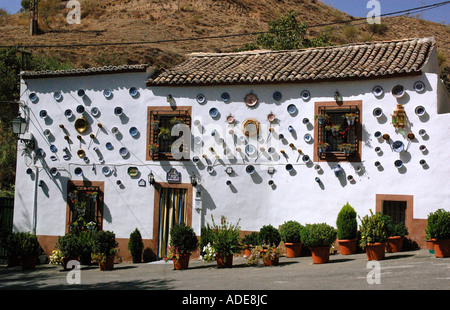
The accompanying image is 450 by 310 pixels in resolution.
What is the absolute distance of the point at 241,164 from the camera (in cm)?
1616

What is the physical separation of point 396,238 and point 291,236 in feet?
9.40

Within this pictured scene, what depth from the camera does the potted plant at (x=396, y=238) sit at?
14.2 meters

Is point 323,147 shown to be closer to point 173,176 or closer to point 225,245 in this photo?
point 225,245

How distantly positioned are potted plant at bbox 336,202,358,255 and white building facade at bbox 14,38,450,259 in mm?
758

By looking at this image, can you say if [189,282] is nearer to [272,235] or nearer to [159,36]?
[272,235]

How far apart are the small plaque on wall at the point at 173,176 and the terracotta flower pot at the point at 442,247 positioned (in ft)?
25.9

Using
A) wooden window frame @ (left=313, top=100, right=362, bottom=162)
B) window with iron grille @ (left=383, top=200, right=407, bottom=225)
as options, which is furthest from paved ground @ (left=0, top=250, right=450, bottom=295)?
wooden window frame @ (left=313, top=100, right=362, bottom=162)

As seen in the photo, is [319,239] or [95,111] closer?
[319,239]

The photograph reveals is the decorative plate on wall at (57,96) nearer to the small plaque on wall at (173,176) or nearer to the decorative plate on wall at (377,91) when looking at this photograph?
the small plaque on wall at (173,176)

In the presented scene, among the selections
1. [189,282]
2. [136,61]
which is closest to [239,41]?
[136,61]

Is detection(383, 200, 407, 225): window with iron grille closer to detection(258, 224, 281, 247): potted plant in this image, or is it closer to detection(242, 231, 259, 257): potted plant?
detection(258, 224, 281, 247): potted plant

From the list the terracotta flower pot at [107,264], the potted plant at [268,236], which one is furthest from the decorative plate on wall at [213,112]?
the terracotta flower pot at [107,264]

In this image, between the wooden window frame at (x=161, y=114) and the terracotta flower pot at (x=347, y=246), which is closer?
the terracotta flower pot at (x=347, y=246)

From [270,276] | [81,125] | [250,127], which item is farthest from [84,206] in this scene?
[270,276]
